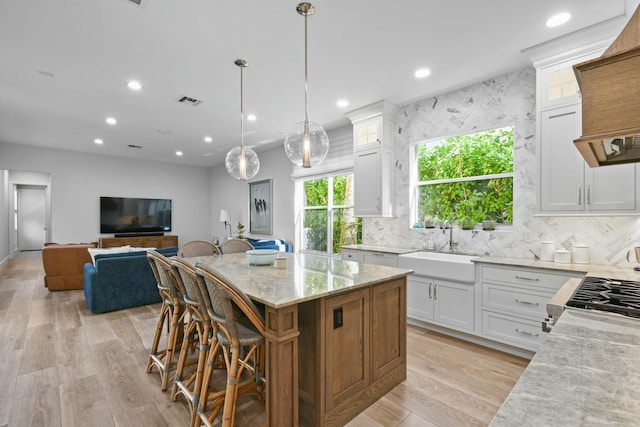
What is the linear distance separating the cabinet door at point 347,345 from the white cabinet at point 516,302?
1564 mm

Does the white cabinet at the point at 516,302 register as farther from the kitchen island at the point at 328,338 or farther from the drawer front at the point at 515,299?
the kitchen island at the point at 328,338

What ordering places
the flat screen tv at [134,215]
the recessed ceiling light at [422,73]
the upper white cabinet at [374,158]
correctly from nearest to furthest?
the recessed ceiling light at [422,73] → the upper white cabinet at [374,158] → the flat screen tv at [134,215]

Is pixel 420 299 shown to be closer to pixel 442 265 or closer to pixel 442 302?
pixel 442 302

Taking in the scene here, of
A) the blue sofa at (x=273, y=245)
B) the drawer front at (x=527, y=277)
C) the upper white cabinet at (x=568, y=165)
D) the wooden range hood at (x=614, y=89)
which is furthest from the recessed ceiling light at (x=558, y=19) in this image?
the blue sofa at (x=273, y=245)

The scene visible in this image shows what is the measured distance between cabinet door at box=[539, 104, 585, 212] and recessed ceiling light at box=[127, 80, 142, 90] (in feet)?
14.0

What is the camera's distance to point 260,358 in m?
2.26

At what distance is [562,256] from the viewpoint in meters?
2.83

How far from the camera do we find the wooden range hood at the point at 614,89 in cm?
104

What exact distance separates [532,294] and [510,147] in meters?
1.65

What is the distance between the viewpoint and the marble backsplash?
9.18ft

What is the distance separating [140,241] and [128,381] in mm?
6209

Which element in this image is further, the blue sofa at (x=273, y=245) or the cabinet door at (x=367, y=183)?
the blue sofa at (x=273, y=245)

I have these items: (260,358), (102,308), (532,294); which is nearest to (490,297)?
(532,294)

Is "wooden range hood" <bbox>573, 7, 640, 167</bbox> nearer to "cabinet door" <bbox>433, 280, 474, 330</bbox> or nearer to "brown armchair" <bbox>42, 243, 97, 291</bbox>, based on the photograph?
"cabinet door" <bbox>433, 280, 474, 330</bbox>
